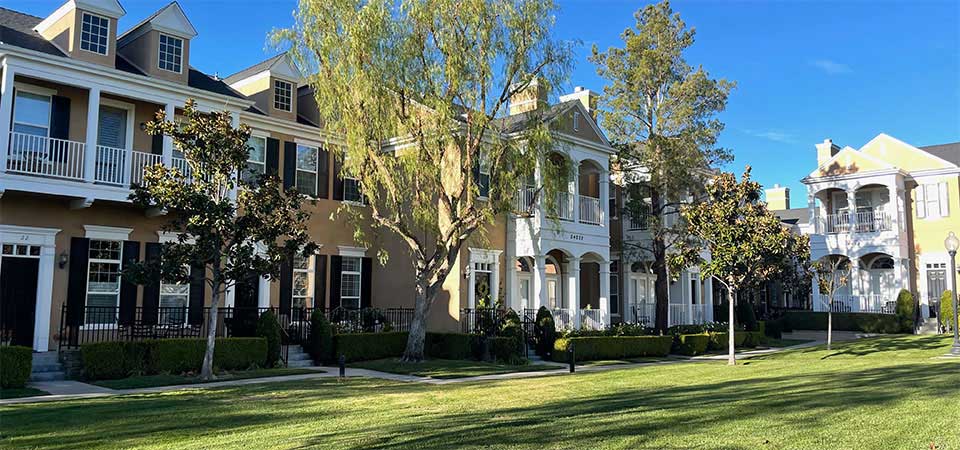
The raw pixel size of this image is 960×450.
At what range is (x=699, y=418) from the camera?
871cm

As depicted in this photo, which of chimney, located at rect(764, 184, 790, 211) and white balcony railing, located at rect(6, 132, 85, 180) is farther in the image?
chimney, located at rect(764, 184, 790, 211)

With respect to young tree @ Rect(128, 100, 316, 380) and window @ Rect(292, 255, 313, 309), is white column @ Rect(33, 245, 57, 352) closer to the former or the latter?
young tree @ Rect(128, 100, 316, 380)

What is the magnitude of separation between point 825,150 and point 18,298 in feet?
123

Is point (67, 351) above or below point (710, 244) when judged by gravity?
below

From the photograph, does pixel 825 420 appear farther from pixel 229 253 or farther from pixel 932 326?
pixel 932 326

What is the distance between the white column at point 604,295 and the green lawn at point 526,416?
10.1 meters

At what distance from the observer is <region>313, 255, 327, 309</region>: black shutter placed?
21594mm

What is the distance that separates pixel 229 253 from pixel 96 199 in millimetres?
4380

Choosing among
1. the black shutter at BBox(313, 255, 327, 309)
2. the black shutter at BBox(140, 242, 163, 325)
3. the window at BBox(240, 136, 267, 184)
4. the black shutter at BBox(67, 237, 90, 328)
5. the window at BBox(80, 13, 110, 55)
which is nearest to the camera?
the black shutter at BBox(67, 237, 90, 328)

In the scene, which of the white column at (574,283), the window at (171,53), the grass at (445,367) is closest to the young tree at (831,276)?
the white column at (574,283)

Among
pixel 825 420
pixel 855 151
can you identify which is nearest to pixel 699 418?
pixel 825 420

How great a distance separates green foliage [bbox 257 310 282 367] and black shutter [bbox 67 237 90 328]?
4084 mm

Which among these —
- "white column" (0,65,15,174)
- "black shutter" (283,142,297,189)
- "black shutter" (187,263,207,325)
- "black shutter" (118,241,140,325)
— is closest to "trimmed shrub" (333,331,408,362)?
"black shutter" (187,263,207,325)

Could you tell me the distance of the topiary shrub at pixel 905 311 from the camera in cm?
3094
